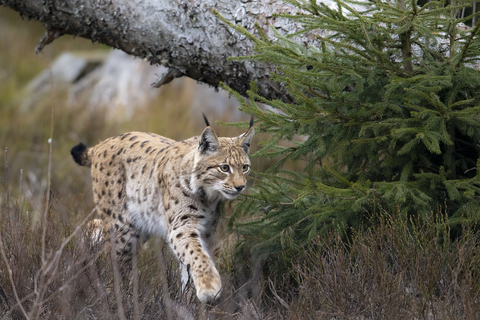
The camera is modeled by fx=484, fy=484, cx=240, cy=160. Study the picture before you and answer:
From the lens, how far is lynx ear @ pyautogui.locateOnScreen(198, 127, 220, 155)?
12.6 feet

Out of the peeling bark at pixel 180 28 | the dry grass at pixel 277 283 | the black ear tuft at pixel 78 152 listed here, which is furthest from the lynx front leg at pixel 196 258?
the black ear tuft at pixel 78 152

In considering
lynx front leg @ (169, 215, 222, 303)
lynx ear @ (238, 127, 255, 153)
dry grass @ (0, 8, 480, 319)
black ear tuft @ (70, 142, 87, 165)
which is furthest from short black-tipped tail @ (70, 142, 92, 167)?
lynx ear @ (238, 127, 255, 153)

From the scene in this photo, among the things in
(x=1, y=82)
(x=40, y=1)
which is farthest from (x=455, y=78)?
(x=1, y=82)

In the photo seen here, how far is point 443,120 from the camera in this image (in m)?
2.95

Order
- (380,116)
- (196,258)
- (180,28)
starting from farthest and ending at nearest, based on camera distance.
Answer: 1. (180,28)
2. (196,258)
3. (380,116)

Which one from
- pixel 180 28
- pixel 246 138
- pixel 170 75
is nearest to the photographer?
pixel 246 138

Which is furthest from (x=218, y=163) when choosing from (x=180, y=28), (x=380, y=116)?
(x=180, y=28)

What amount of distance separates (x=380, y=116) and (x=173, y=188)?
6.10ft

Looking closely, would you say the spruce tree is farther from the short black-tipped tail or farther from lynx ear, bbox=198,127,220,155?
the short black-tipped tail

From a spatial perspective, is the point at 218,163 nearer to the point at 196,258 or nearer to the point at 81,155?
the point at 196,258

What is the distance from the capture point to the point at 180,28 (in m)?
4.69

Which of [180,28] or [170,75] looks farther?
[170,75]

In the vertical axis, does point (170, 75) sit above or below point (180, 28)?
below

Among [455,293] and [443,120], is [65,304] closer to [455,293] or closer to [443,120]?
[455,293]
